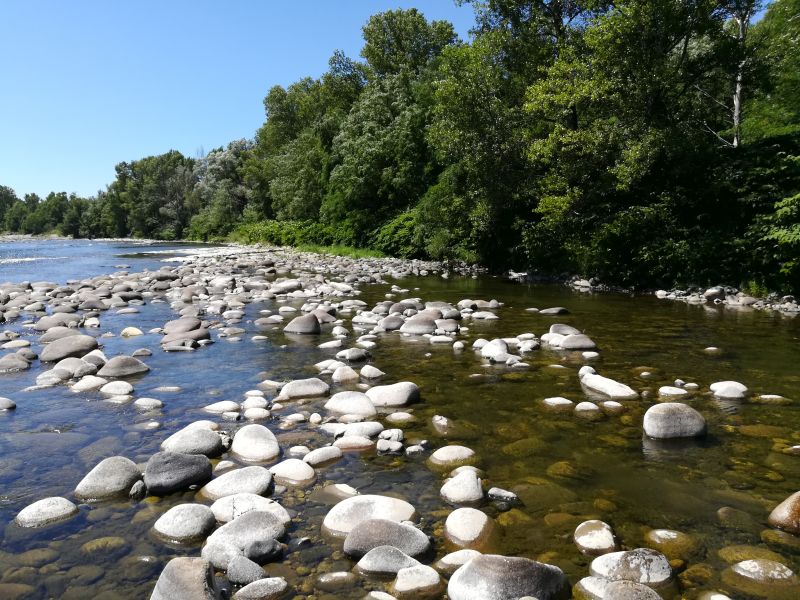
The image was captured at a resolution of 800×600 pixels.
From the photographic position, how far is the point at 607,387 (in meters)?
6.21

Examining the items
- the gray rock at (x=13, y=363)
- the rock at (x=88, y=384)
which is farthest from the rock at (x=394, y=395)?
the gray rock at (x=13, y=363)

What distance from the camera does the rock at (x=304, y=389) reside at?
20.2ft

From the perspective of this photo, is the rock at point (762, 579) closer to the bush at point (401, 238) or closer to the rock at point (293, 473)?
the rock at point (293, 473)

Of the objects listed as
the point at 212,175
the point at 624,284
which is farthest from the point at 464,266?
the point at 212,175

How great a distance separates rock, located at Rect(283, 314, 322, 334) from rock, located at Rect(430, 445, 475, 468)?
19.3ft

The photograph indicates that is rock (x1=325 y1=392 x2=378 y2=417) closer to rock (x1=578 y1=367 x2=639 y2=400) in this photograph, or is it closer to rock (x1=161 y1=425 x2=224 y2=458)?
rock (x1=161 y1=425 x2=224 y2=458)

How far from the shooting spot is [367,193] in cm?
3616

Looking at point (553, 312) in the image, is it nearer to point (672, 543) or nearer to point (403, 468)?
point (403, 468)

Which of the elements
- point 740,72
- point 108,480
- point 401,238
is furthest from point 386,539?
point 401,238

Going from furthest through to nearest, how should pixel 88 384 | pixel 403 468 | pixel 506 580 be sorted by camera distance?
1. pixel 88 384
2. pixel 403 468
3. pixel 506 580

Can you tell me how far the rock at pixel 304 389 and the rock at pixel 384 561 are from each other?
323 centimetres

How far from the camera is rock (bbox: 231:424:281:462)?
457 cm

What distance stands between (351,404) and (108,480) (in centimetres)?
233

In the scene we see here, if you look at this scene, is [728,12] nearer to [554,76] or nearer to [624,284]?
[554,76]
